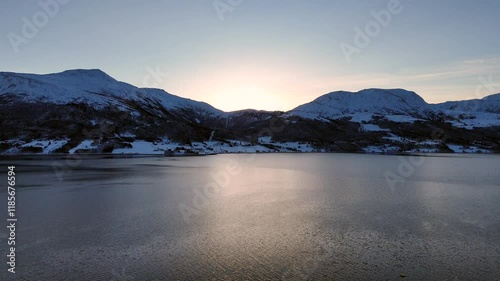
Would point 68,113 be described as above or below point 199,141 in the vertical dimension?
above

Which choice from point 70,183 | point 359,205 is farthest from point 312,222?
point 70,183

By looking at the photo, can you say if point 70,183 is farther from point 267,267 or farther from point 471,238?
point 471,238

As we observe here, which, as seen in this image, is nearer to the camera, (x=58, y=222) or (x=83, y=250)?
(x=83, y=250)

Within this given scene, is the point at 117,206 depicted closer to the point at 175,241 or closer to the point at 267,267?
the point at 175,241

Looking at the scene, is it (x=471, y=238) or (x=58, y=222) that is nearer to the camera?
(x=471, y=238)

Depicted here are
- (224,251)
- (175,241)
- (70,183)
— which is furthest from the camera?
(70,183)

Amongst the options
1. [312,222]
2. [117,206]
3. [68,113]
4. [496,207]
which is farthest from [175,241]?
[68,113]

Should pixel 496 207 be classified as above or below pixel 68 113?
below

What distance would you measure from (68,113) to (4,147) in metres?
48.3

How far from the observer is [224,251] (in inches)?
648

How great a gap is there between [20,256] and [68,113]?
163 m

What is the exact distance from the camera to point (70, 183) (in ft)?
138

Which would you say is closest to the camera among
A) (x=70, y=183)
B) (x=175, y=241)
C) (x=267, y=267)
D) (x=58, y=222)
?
(x=267, y=267)

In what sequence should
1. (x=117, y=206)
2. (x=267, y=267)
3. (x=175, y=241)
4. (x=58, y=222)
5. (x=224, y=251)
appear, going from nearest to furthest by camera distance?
(x=267, y=267)
(x=224, y=251)
(x=175, y=241)
(x=58, y=222)
(x=117, y=206)
